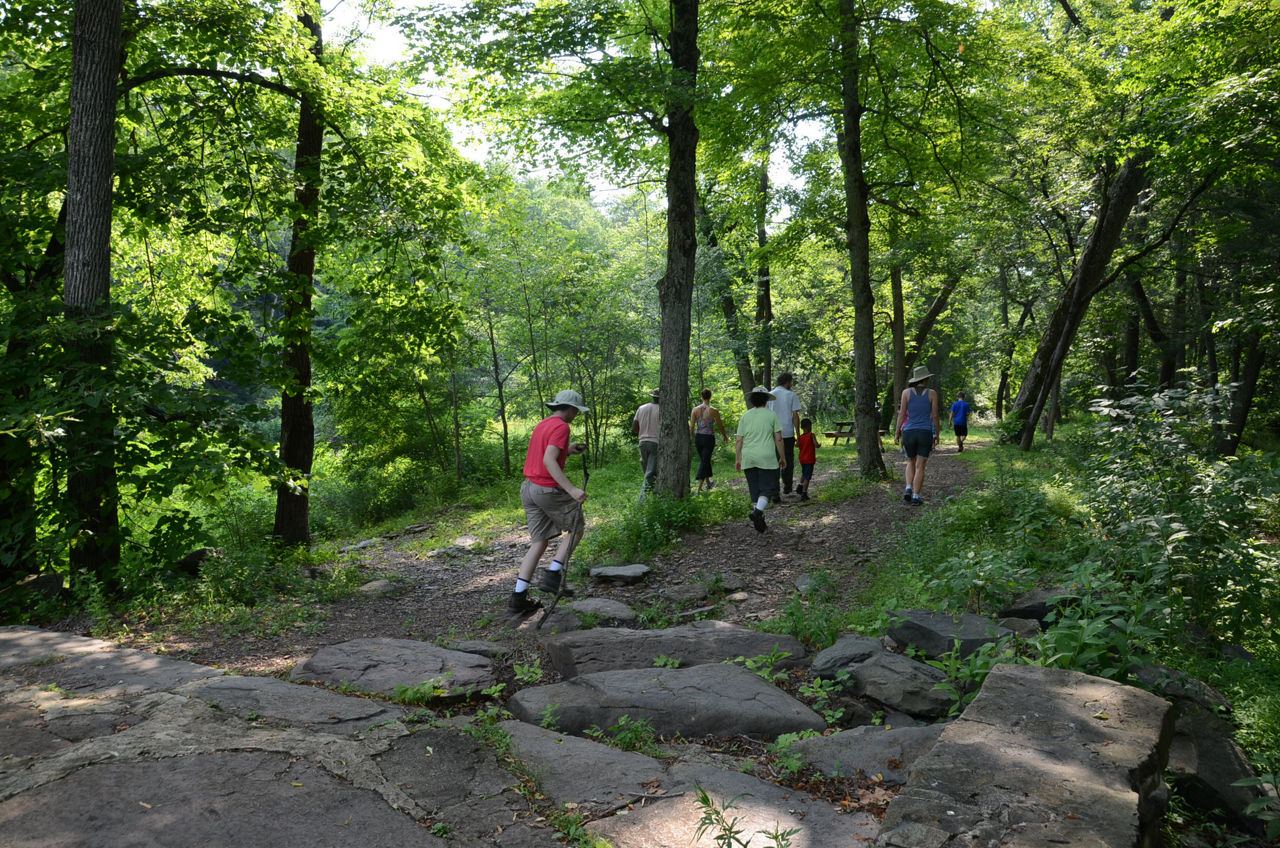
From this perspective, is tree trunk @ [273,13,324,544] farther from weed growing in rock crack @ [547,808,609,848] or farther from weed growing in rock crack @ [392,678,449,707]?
weed growing in rock crack @ [547,808,609,848]

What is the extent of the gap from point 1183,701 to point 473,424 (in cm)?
2201

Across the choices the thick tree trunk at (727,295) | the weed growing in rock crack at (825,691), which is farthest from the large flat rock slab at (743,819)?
→ the thick tree trunk at (727,295)

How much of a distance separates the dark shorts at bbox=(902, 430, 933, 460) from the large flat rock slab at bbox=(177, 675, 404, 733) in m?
8.71

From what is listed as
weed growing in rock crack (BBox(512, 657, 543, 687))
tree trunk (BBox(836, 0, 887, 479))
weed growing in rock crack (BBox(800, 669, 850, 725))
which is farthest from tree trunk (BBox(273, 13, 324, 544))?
tree trunk (BBox(836, 0, 887, 479))

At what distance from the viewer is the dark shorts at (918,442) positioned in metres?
11.0

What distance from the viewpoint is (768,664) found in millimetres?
5320

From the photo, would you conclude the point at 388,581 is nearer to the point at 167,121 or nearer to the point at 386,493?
the point at 167,121

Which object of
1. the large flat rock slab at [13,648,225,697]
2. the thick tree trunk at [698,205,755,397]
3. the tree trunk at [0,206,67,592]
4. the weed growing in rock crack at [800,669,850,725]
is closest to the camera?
the large flat rock slab at [13,648,225,697]

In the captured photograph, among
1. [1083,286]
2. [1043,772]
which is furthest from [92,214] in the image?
[1083,286]

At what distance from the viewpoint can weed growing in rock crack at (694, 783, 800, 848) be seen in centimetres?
268

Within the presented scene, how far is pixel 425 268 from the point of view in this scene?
10.8 m

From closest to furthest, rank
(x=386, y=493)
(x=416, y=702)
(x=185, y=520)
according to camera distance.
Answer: (x=416, y=702)
(x=185, y=520)
(x=386, y=493)

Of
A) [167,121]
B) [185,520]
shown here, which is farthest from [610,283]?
[185,520]

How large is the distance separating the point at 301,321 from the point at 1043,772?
10028mm
